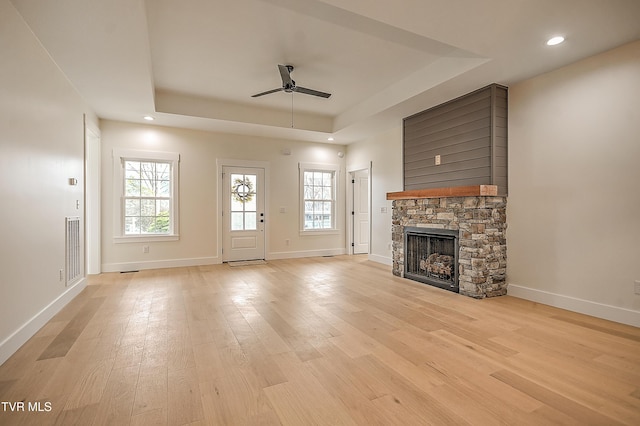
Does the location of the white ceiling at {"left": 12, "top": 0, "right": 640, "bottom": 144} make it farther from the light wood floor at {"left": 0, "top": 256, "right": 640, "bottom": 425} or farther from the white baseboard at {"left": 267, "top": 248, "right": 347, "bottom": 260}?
the white baseboard at {"left": 267, "top": 248, "right": 347, "bottom": 260}

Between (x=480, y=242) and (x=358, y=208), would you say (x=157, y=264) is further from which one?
(x=480, y=242)

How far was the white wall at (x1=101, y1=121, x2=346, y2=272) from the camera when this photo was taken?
555 centimetres

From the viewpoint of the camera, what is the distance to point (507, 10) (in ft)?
8.45

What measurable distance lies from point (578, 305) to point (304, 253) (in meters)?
→ 4.94

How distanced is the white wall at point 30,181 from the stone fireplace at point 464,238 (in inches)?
179

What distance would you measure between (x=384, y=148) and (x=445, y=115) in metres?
A: 1.81

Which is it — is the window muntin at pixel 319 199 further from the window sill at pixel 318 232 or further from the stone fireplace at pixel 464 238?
the stone fireplace at pixel 464 238

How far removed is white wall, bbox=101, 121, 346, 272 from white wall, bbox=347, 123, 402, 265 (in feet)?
3.68

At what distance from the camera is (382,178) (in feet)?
20.9

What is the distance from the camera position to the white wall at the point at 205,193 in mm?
5547

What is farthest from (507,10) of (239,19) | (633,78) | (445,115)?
(239,19)

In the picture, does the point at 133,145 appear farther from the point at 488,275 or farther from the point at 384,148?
the point at 488,275

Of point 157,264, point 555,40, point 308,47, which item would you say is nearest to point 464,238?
point 555,40

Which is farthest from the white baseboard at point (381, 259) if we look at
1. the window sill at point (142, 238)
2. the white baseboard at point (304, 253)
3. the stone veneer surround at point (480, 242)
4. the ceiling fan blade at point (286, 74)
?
the window sill at point (142, 238)
